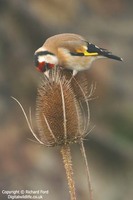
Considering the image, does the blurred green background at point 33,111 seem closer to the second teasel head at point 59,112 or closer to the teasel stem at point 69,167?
the second teasel head at point 59,112

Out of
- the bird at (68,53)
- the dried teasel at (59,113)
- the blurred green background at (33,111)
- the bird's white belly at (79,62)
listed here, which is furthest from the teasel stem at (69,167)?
the blurred green background at (33,111)

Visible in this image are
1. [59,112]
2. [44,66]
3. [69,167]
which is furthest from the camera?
[44,66]

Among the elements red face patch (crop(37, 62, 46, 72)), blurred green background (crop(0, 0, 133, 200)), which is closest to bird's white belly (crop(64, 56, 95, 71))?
red face patch (crop(37, 62, 46, 72))

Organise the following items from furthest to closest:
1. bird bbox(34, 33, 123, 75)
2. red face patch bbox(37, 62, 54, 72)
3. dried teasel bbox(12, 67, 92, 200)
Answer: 1. bird bbox(34, 33, 123, 75)
2. red face patch bbox(37, 62, 54, 72)
3. dried teasel bbox(12, 67, 92, 200)

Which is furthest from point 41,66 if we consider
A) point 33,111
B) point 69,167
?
point 33,111

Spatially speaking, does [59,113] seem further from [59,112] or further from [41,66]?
[41,66]

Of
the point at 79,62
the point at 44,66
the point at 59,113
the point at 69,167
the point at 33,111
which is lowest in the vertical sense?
the point at 69,167

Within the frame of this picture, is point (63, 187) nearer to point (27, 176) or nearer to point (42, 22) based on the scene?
point (27, 176)

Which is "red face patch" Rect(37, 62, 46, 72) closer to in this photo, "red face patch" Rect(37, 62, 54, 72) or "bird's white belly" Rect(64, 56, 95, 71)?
"red face patch" Rect(37, 62, 54, 72)
